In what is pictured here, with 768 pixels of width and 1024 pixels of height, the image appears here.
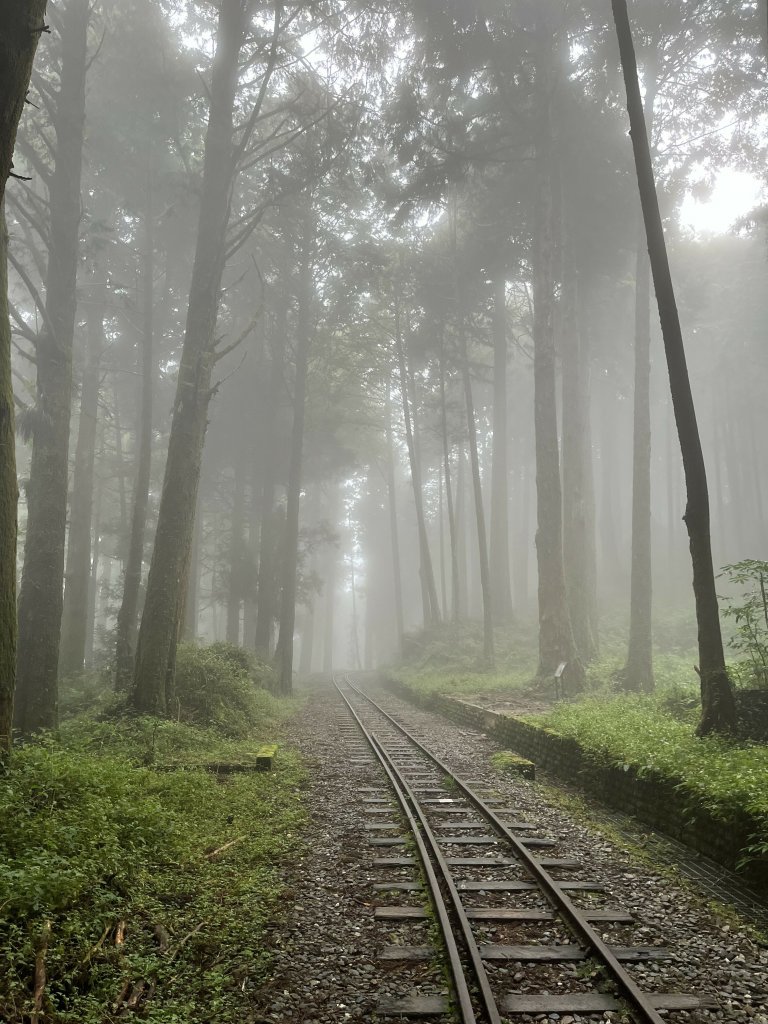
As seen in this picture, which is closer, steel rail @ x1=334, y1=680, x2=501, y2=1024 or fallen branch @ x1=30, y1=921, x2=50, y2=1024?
fallen branch @ x1=30, y1=921, x2=50, y2=1024

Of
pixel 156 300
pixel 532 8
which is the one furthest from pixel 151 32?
pixel 532 8

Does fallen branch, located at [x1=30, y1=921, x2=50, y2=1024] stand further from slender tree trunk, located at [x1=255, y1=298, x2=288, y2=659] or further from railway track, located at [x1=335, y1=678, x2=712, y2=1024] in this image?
slender tree trunk, located at [x1=255, y1=298, x2=288, y2=659]

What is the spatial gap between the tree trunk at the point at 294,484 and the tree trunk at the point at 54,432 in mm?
10062

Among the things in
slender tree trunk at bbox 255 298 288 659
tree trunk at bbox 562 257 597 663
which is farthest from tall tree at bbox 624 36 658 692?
slender tree trunk at bbox 255 298 288 659

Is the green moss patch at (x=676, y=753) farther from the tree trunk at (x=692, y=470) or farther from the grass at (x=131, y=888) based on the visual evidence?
the grass at (x=131, y=888)

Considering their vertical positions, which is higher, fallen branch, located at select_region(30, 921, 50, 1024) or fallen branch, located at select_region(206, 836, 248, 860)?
fallen branch, located at select_region(30, 921, 50, 1024)

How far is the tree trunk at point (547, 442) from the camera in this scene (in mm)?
15508

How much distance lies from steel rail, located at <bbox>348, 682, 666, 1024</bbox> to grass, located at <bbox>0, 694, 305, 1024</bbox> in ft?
6.74

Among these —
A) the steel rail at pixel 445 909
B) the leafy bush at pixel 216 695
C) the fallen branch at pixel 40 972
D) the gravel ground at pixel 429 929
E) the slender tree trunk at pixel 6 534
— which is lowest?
the gravel ground at pixel 429 929

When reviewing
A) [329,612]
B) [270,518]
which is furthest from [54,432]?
[329,612]

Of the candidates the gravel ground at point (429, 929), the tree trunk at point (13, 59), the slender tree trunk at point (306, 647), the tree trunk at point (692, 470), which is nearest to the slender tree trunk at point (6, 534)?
the tree trunk at point (13, 59)

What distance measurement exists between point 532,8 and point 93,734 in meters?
17.9

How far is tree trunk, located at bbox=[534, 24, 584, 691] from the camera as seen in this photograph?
611 inches

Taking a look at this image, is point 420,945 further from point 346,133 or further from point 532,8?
point 532,8
